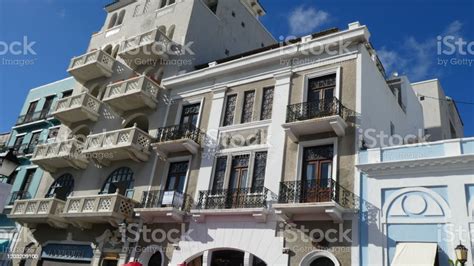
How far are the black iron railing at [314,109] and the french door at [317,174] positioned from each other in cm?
117

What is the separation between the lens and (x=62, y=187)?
21688mm

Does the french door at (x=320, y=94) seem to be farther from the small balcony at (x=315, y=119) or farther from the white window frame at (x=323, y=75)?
the white window frame at (x=323, y=75)

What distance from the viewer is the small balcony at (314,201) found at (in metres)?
12.5

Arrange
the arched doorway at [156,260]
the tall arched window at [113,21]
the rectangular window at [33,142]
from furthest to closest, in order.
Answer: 1. the tall arched window at [113,21]
2. the rectangular window at [33,142]
3. the arched doorway at [156,260]

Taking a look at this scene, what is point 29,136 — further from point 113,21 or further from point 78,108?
point 113,21

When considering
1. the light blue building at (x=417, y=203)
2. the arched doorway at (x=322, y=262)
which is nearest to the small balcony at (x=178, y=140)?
the arched doorway at (x=322, y=262)

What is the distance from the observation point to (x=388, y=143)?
16000 mm

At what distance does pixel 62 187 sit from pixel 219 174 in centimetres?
1024

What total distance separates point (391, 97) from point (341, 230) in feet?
26.8

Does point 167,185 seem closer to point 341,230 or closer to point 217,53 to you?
point 341,230

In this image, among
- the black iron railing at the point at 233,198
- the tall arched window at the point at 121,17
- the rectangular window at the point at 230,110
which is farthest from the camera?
the tall arched window at the point at 121,17

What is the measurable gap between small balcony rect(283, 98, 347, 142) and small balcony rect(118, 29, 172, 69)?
29.7 ft

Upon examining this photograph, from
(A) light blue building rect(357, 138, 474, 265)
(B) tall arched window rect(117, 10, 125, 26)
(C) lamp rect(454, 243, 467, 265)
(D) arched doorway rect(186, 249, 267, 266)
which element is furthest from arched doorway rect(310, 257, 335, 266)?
(B) tall arched window rect(117, 10, 125, 26)

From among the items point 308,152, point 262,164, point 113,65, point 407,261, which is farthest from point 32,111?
point 407,261
